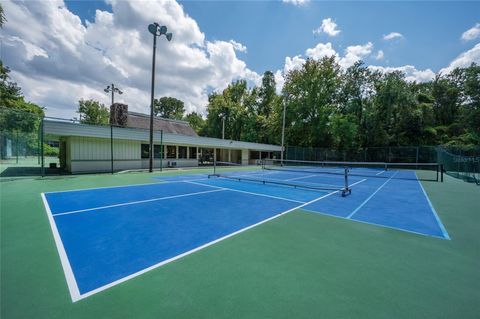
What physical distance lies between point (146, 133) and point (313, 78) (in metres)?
27.3

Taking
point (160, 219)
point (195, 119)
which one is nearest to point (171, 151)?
point (160, 219)

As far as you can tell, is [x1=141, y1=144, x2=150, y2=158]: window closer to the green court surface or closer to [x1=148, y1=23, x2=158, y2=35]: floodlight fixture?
[x1=148, y1=23, x2=158, y2=35]: floodlight fixture

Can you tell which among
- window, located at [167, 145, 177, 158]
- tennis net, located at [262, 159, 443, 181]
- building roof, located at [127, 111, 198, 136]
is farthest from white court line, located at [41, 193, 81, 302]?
building roof, located at [127, 111, 198, 136]

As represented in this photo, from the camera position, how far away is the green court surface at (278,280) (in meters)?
2.38

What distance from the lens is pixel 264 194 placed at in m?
9.04

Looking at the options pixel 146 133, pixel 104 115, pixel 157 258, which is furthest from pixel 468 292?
pixel 104 115

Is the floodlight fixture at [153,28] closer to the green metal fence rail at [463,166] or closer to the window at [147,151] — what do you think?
the window at [147,151]

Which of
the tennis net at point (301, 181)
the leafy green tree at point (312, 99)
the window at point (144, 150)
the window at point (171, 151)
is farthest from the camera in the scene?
the leafy green tree at point (312, 99)

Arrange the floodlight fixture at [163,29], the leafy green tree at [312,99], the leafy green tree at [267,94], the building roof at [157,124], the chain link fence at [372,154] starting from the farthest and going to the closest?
the leafy green tree at [267,94], the leafy green tree at [312,99], the chain link fence at [372,154], the building roof at [157,124], the floodlight fixture at [163,29]

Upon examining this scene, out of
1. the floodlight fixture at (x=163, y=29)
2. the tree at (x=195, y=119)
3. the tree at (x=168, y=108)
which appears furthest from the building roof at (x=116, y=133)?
the tree at (x=168, y=108)

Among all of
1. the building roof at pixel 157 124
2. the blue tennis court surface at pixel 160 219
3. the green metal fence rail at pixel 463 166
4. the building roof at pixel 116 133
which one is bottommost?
the blue tennis court surface at pixel 160 219

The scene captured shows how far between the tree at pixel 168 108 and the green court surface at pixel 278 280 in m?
62.7

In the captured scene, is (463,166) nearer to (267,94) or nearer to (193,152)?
(193,152)

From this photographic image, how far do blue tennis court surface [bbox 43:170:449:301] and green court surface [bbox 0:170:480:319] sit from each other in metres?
0.27
